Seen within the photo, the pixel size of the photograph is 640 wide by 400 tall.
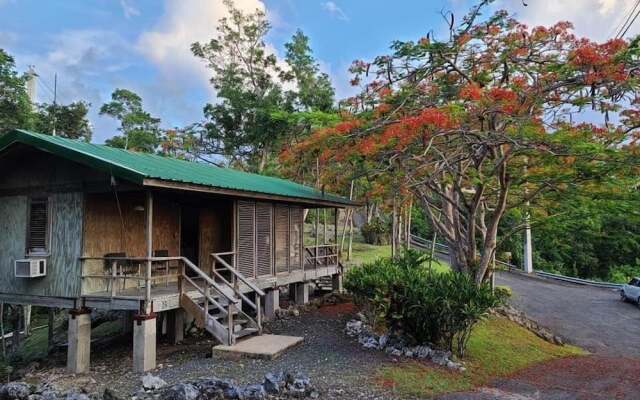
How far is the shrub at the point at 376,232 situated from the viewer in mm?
31734

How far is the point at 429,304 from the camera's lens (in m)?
8.34

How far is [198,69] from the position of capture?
29.6 m

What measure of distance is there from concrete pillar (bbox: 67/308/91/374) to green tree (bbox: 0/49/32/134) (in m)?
15.4

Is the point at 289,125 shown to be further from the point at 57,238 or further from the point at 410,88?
the point at 57,238

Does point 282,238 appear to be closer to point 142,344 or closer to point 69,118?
point 142,344

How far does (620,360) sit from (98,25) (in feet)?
85.0

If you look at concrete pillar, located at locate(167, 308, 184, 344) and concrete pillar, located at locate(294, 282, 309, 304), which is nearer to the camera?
concrete pillar, located at locate(167, 308, 184, 344)

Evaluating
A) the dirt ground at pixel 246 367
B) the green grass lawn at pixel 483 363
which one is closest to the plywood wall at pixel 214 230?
the dirt ground at pixel 246 367

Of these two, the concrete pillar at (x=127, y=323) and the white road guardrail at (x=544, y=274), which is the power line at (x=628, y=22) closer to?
the concrete pillar at (x=127, y=323)

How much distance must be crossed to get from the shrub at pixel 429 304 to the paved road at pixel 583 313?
5677 mm

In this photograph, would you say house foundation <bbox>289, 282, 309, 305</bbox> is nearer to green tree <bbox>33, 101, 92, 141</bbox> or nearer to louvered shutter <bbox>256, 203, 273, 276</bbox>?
louvered shutter <bbox>256, 203, 273, 276</bbox>

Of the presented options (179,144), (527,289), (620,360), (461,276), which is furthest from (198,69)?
(620,360)

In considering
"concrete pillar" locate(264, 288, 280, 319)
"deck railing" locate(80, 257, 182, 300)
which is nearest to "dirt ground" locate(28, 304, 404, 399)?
"deck railing" locate(80, 257, 182, 300)

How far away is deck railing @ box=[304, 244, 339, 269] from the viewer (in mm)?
15641
